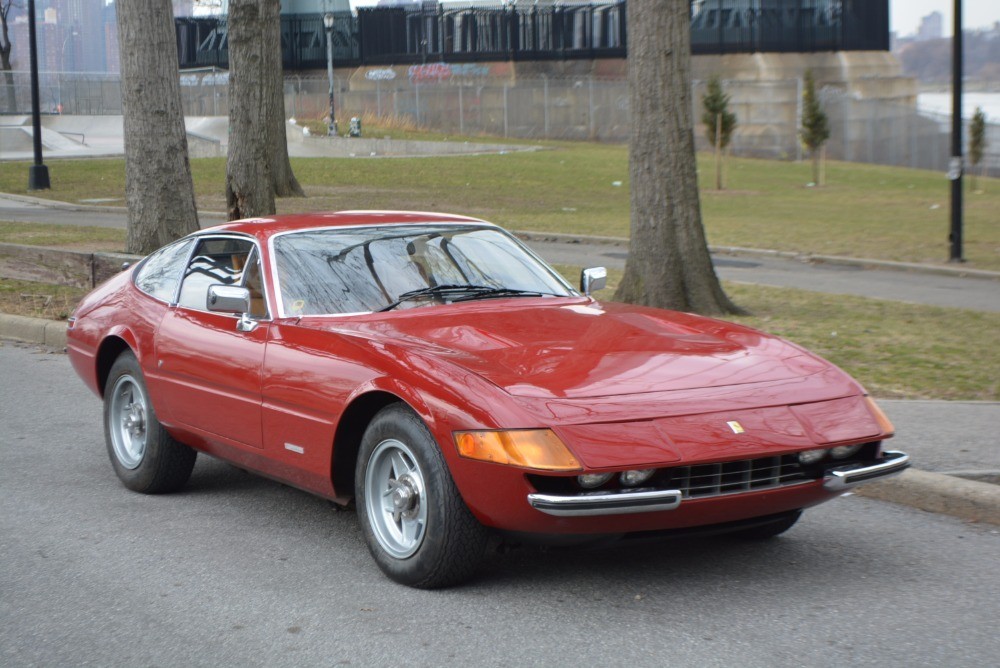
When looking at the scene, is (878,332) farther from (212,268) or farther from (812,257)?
(812,257)

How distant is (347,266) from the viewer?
588 centimetres

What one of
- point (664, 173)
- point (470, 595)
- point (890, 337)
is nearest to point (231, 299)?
point (470, 595)

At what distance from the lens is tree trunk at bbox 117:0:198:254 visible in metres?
13.7

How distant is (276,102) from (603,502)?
825 inches

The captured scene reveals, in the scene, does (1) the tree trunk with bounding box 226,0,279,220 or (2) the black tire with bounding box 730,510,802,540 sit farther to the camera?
(1) the tree trunk with bounding box 226,0,279,220

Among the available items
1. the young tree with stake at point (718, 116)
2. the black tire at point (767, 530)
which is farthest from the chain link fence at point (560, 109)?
the black tire at point (767, 530)

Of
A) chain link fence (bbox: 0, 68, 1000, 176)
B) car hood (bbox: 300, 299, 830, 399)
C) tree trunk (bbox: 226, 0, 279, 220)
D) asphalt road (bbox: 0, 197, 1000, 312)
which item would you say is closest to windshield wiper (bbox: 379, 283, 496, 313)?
car hood (bbox: 300, 299, 830, 399)

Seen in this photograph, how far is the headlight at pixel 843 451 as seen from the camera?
481 cm

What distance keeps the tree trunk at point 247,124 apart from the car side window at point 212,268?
421 inches

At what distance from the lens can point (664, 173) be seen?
1148 centimetres

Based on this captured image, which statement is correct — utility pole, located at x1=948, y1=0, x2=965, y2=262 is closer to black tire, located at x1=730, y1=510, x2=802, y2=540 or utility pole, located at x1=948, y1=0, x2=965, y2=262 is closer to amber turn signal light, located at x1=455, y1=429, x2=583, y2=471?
black tire, located at x1=730, y1=510, x2=802, y2=540

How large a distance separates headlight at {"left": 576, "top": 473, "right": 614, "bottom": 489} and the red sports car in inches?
0.6

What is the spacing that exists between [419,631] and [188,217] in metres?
10.6

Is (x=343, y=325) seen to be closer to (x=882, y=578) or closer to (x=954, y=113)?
(x=882, y=578)
